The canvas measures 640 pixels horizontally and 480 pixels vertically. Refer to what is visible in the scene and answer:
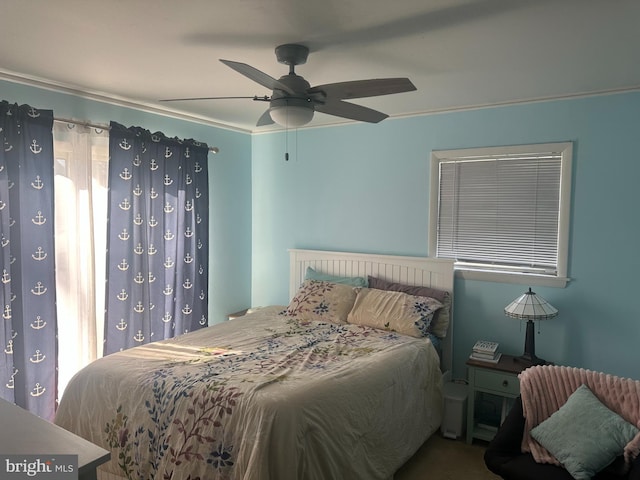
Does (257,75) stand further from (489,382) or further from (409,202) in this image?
(489,382)

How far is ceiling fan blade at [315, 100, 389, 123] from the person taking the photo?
2.40m

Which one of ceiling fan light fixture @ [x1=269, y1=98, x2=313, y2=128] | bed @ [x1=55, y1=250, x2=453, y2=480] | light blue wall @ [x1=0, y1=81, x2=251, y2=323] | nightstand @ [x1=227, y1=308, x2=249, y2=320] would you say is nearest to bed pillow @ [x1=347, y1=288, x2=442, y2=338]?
bed @ [x1=55, y1=250, x2=453, y2=480]

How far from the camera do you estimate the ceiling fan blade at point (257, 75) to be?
1.92 meters

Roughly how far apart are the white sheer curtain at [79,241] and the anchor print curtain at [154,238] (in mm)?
91

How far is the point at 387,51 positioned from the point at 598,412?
2112 millimetres

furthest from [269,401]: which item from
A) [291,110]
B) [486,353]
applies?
[486,353]

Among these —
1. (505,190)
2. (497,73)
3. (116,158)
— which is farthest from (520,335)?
(116,158)

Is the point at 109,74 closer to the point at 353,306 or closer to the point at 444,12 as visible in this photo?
the point at 444,12

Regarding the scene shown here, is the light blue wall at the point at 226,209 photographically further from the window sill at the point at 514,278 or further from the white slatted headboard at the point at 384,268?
the window sill at the point at 514,278

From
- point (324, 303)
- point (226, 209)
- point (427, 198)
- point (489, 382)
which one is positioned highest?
point (427, 198)

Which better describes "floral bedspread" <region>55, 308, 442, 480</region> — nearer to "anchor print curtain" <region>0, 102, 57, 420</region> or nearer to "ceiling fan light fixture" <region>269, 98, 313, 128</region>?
"anchor print curtain" <region>0, 102, 57, 420</region>

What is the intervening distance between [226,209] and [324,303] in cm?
155

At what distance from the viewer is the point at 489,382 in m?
3.11

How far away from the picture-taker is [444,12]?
76.2 inches
